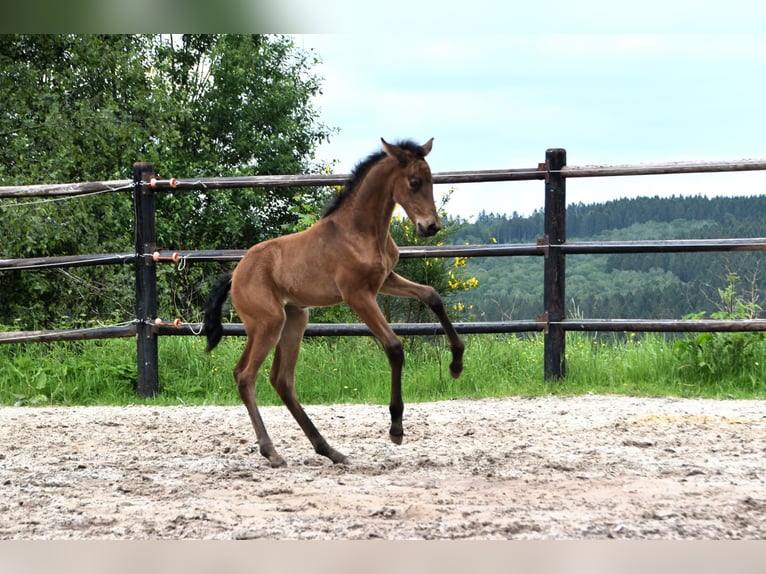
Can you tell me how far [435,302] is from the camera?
4.57 meters

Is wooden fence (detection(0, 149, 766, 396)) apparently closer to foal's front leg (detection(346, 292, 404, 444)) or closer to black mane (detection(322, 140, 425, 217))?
black mane (detection(322, 140, 425, 217))

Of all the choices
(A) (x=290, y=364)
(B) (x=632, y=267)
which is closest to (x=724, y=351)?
(A) (x=290, y=364)

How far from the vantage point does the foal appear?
175 inches

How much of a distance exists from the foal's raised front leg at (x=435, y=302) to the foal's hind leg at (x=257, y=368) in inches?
25.5

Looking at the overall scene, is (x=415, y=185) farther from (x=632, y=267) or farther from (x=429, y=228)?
(x=632, y=267)

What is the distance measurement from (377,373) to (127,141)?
900 cm

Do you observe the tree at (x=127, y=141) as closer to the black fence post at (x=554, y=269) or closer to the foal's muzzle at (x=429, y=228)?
the black fence post at (x=554, y=269)

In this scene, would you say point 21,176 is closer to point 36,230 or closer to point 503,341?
point 36,230

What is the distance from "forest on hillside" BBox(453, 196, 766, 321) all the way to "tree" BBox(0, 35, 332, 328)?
8.76ft

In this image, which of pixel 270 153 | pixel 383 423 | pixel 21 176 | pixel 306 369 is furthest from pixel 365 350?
pixel 270 153

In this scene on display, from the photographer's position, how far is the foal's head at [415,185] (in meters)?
4.37

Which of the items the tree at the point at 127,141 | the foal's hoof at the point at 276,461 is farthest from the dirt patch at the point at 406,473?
the tree at the point at 127,141

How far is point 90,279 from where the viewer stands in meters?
11.1

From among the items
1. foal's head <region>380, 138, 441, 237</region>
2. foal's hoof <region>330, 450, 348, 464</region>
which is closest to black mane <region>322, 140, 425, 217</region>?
foal's head <region>380, 138, 441, 237</region>
